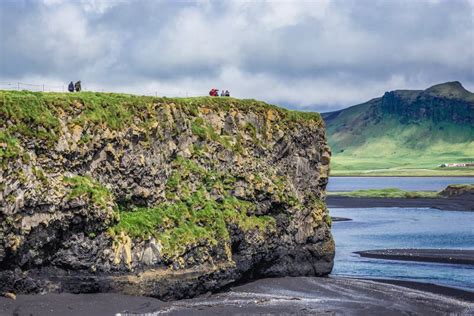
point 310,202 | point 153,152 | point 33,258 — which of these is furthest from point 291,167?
point 33,258

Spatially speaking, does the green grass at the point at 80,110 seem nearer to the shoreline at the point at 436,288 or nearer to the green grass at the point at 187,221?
the green grass at the point at 187,221

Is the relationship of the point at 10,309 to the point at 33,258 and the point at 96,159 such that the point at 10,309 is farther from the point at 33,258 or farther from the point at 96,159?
the point at 96,159

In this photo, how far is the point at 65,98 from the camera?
59531 millimetres

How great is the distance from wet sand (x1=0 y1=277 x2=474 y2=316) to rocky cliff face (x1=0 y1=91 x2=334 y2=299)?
1.26 metres

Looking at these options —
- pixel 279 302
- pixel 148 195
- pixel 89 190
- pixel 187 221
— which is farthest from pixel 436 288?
pixel 89 190

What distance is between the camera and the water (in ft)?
280

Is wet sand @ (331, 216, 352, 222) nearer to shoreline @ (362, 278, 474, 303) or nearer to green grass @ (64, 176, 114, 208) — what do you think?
shoreline @ (362, 278, 474, 303)

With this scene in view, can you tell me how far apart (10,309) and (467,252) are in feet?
→ 224

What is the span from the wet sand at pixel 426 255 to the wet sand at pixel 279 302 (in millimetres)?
20957

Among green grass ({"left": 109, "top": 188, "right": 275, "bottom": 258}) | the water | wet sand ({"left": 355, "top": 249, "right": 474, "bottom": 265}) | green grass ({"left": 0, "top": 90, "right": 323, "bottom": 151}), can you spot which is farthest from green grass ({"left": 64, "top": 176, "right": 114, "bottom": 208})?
wet sand ({"left": 355, "top": 249, "right": 474, "bottom": 265})

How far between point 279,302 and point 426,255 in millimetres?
42313

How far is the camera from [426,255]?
100 meters

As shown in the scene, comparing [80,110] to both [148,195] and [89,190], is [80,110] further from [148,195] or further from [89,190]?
[148,195]

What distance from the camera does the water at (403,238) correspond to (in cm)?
8531
